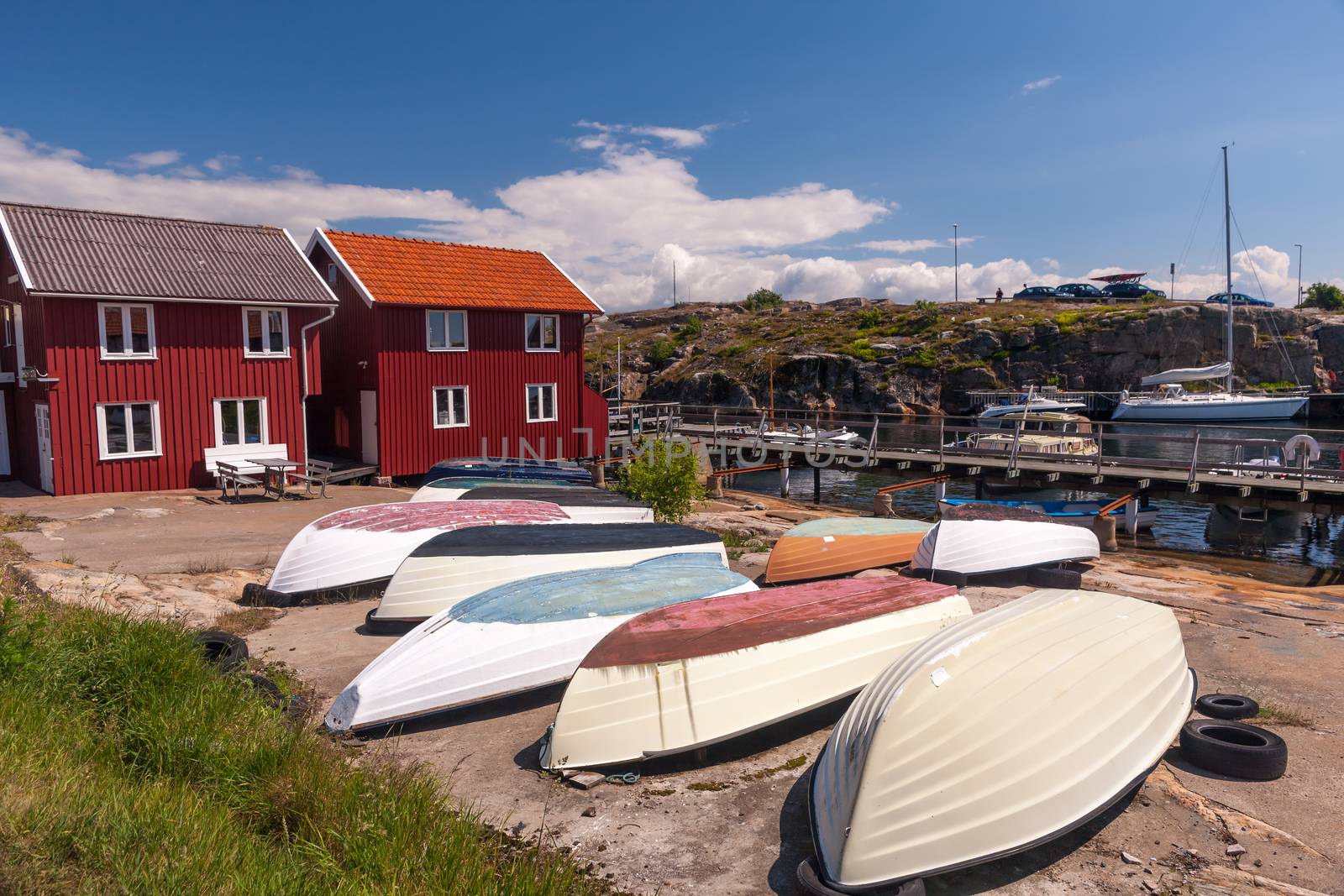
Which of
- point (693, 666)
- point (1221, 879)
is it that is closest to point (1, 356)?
point (693, 666)

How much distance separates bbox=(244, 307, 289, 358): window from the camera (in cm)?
2258

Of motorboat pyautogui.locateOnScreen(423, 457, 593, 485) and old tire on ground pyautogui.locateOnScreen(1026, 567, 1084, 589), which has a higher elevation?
motorboat pyautogui.locateOnScreen(423, 457, 593, 485)

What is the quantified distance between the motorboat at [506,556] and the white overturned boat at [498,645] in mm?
1317

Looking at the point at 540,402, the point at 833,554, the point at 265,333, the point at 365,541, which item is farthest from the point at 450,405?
the point at 833,554

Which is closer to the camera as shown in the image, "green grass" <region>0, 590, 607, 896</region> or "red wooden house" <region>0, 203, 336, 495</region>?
"green grass" <region>0, 590, 607, 896</region>

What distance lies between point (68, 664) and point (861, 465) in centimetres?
2552

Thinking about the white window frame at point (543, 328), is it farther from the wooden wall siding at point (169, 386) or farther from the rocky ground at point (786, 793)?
the rocky ground at point (786, 793)

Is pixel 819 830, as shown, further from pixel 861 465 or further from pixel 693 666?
pixel 861 465

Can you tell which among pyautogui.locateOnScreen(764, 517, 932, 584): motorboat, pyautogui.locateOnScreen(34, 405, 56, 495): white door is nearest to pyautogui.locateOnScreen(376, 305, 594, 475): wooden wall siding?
pyautogui.locateOnScreen(34, 405, 56, 495): white door

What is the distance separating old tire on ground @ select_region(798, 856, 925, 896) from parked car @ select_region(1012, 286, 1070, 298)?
354 ft

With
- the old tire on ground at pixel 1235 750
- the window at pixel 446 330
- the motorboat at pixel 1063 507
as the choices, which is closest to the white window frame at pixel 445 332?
the window at pixel 446 330

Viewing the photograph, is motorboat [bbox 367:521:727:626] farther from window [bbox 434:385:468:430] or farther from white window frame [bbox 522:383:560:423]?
white window frame [bbox 522:383:560:423]

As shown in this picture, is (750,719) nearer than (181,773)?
No

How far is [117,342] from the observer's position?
20.6 meters
